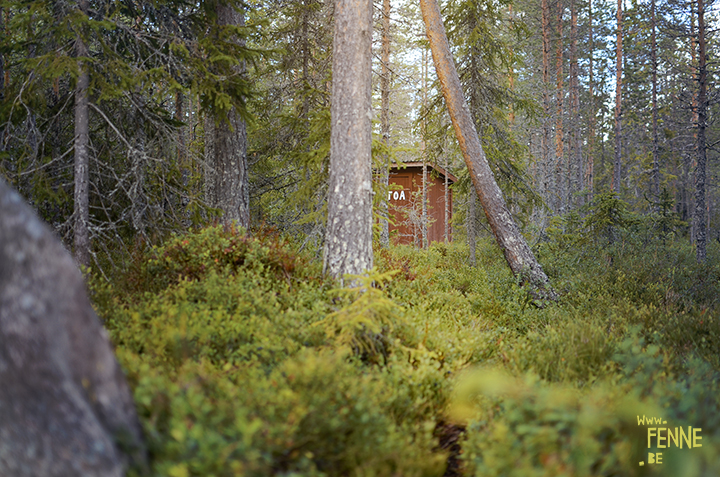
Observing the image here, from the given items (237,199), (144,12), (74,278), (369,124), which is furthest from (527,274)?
(144,12)

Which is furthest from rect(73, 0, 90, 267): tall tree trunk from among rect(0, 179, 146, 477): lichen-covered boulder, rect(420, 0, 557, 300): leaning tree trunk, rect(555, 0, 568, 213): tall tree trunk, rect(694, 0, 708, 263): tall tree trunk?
rect(694, 0, 708, 263): tall tree trunk

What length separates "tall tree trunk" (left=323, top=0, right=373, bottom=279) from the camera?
20.5 feet

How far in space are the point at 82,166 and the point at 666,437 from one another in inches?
290

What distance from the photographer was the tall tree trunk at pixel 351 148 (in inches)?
246

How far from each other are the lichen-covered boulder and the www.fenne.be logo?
317 cm

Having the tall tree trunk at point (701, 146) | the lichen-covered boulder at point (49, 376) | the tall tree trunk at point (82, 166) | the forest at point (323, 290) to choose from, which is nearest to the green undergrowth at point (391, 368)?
the forest at point (323, 290)

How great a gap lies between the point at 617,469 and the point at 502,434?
636 millimetres

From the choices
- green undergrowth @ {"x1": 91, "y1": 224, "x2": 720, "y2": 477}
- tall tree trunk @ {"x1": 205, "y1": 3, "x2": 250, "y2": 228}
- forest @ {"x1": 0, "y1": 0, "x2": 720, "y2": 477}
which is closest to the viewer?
green undergrowth @ {"x1": 91, "y1": 224, "x2": 720, "y2": 477}

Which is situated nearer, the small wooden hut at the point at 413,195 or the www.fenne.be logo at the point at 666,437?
the www.fenne.be logo at the point at 666,437

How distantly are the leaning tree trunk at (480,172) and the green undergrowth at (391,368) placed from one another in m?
0.57

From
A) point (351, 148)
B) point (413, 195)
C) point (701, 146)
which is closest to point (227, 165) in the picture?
point (351, 148)

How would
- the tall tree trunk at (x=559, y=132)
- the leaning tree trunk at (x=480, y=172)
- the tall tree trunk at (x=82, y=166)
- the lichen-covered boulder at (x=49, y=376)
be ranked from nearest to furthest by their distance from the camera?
the lichen-covered boulder at (x=49, y=376)
the tall tree trunk at (x=82, y=166)
the leaning tree trunk at (x=480, y=172)
the tall tree trunk at (x=559, y=132)

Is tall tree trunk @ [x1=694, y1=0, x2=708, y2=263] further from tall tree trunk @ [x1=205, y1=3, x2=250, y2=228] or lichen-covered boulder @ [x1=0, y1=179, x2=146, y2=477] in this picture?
lichen-covered boulder @ [x1=0, y1=179, x2=146, y2=477]

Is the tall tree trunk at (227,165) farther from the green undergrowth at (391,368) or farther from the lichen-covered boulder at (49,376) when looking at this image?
the lichen-covered boulder at (49,376)
